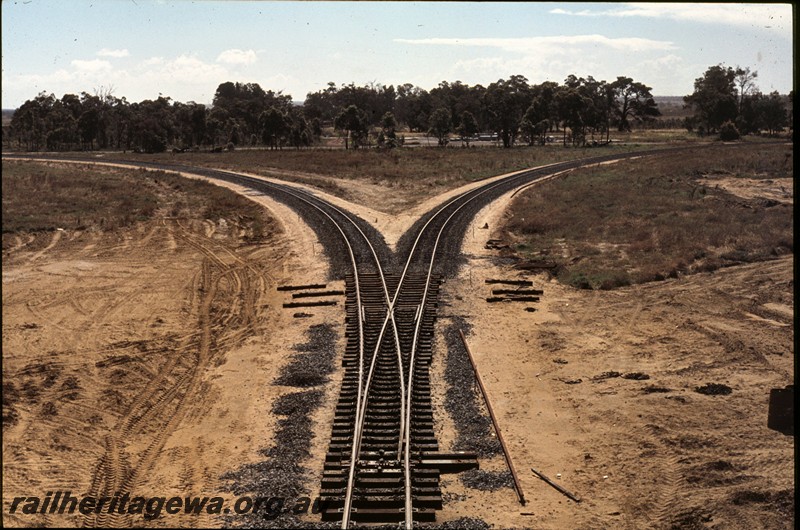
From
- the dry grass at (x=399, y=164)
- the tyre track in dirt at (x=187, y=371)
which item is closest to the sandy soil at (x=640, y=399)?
the tyre track in dirt at (x=187, y=371)

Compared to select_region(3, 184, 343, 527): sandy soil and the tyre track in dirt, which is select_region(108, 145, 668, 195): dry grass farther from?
the tyre track in dirt

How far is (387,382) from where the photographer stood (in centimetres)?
1494

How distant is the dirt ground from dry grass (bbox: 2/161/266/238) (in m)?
6.83

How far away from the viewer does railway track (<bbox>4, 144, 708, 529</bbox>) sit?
1063cm

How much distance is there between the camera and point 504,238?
103 ft

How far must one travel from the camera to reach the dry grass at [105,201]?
33.5 meters

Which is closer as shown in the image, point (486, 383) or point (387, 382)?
point (387, 382)

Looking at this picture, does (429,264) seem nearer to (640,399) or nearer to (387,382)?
(387,382)

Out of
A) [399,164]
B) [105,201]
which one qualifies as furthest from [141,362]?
[399,164]

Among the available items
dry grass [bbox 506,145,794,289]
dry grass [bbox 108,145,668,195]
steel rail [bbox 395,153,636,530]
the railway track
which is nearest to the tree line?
dry grass [bbox 108,145,668,195]

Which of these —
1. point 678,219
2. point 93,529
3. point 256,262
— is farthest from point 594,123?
point 93,529

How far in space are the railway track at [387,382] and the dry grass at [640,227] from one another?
4.52 meters

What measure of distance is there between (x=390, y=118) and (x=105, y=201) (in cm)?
6494

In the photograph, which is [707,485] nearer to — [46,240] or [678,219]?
[678,219]
